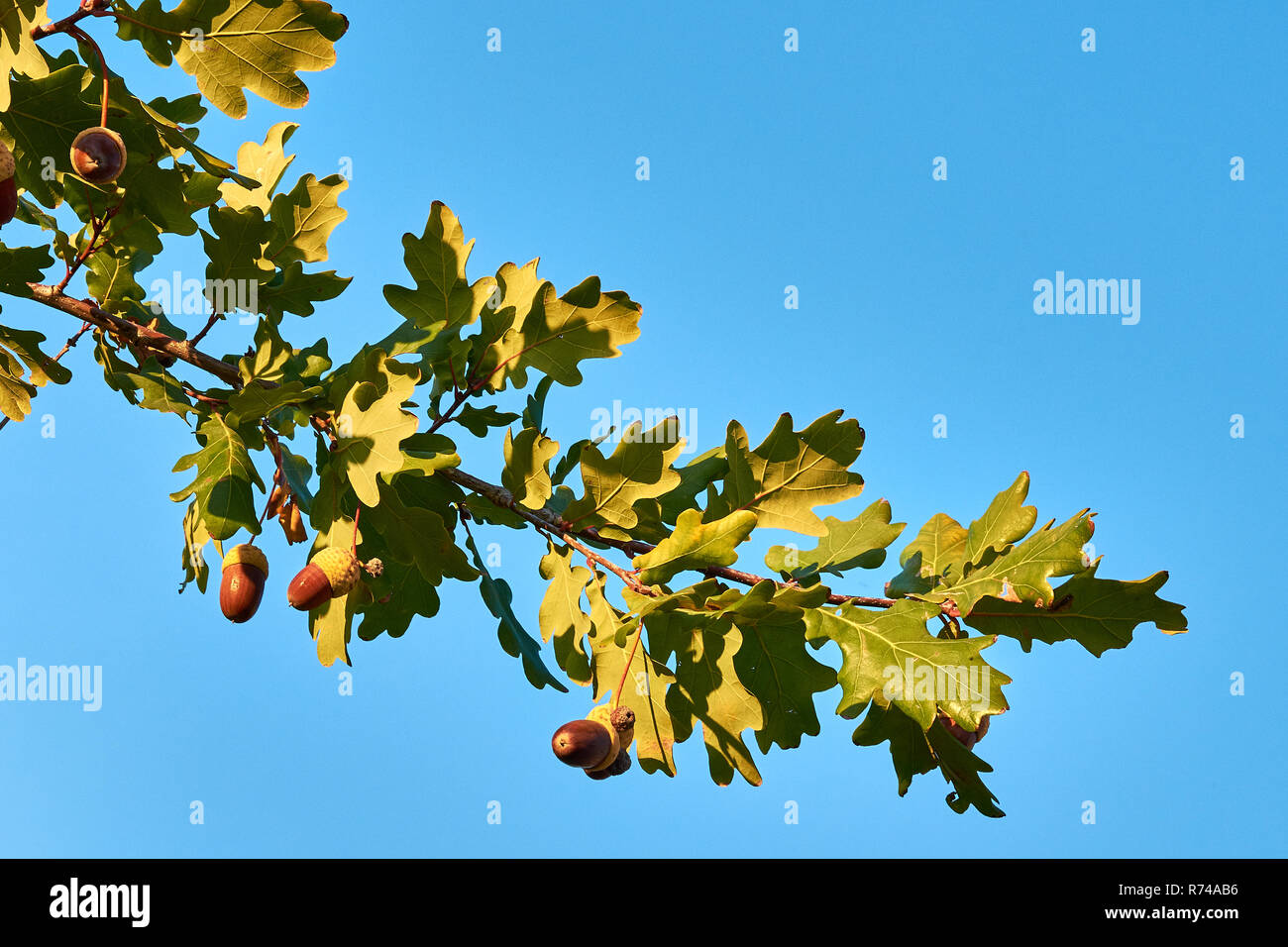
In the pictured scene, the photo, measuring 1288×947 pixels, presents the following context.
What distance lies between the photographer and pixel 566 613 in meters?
Answer: 2.44

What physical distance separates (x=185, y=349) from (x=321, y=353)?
1.03 ft

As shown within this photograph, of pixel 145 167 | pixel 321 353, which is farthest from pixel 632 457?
pixel 145 167

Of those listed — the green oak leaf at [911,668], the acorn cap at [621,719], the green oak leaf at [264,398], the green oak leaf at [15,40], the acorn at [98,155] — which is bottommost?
the acorn cap at [621,719]

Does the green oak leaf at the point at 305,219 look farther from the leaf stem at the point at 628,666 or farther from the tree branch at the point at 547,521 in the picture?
the leaf stem at the point at 628,666

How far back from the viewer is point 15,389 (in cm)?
258

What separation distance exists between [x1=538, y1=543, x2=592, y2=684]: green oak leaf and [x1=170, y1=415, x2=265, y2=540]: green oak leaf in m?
0.68

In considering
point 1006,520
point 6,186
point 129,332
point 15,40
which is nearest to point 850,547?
point 1006,520

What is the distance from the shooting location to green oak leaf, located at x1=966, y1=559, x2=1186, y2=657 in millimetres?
2221

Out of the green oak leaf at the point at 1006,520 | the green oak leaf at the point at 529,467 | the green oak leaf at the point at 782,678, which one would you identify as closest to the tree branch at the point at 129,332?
the green oak leaf at the point at 529,467

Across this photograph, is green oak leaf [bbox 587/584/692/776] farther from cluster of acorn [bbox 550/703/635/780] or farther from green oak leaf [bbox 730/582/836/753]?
green oak leaf [bbox 730/582/836/753]

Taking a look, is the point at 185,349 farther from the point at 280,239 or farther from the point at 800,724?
the point at 800,724

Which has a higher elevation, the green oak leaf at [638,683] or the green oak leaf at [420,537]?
the green oak leaf at [420,537]

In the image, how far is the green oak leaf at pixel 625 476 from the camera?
91.0 inches

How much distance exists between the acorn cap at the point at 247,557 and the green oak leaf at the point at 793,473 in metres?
1.11
